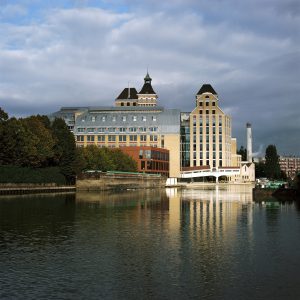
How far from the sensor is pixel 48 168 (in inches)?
4636

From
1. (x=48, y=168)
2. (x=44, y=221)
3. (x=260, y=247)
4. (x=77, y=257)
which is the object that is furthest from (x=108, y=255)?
(x=48, y=168)

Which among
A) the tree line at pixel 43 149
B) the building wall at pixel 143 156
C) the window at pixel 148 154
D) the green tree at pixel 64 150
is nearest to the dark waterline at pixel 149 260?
the tree line at pixel 43 149

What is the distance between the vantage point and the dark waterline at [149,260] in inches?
842

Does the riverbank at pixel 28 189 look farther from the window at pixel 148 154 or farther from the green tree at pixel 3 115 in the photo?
the window at pixel 148 154

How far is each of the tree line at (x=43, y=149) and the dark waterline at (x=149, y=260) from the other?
56581mm

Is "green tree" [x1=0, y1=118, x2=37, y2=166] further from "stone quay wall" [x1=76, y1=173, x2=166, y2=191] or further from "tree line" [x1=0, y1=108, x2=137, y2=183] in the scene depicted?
"stone quay wall" [x1=76, y1=173, x2=166, y2=191]

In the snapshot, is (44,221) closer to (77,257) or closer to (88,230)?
(88,230)

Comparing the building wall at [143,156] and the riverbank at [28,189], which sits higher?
the building wall at [143,156]

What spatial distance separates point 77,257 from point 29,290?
716 centimetres

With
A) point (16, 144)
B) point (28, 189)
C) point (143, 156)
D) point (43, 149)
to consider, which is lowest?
point (28, 189)

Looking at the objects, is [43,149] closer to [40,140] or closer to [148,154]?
[40,140]

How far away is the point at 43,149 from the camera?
110 metres

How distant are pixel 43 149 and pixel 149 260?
282 ft

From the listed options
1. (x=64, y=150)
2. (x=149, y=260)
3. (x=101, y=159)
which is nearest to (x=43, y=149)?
(x=64, y=150)
